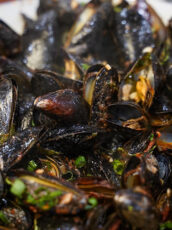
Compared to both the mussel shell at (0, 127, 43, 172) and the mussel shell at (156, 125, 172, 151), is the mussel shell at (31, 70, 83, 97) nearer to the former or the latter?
the mussel shell at (0, 127, 43, 172)

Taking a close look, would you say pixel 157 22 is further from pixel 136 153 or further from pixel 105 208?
pixel 105 208

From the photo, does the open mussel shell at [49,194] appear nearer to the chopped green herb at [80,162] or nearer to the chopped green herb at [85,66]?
the chopped green herb at [80,162]

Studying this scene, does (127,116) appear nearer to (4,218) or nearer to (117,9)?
(4,218)

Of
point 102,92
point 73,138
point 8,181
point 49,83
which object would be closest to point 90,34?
point 49,83

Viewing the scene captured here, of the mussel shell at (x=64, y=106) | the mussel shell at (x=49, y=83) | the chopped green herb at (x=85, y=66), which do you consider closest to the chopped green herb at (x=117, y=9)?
the chopped green herb at (x=85, y=66)

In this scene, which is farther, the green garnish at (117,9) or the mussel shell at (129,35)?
the green garnish at (117,9)

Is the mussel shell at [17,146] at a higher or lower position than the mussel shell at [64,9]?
lower

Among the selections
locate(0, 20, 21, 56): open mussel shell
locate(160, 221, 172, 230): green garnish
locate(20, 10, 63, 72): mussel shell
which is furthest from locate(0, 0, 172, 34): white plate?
locate(160, 221, 172, 230): green garnish
